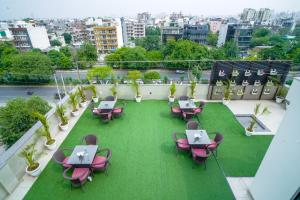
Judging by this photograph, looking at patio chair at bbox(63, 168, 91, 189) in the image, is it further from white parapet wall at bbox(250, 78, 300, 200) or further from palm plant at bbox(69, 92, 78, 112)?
white parapet wall at bbox(250, 78, 300, 200)

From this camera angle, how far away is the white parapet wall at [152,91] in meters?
8.22

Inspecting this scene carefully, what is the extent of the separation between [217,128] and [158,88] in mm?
3481

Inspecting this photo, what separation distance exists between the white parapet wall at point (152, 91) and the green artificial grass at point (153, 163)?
1.57 m

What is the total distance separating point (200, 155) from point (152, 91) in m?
4.58

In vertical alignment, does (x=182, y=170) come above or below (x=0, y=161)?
below

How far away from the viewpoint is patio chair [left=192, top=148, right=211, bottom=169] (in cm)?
445

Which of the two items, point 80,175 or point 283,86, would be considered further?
point 283,86

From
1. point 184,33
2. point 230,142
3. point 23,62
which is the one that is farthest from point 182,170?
point 184,33

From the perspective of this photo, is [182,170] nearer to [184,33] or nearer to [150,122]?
[150,122]

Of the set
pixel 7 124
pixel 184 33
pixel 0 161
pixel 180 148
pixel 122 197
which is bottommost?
pixel 7 124

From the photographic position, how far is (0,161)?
3.83 m

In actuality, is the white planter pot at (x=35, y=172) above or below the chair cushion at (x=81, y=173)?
below

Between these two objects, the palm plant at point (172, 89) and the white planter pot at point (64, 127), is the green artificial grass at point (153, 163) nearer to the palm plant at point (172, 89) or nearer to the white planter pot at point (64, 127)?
the white planter pot at point (64, 127)

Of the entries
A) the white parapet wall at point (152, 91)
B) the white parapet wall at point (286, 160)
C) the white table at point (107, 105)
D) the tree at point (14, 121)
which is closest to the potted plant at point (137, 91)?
the white parapet wall at point (152, 91)
